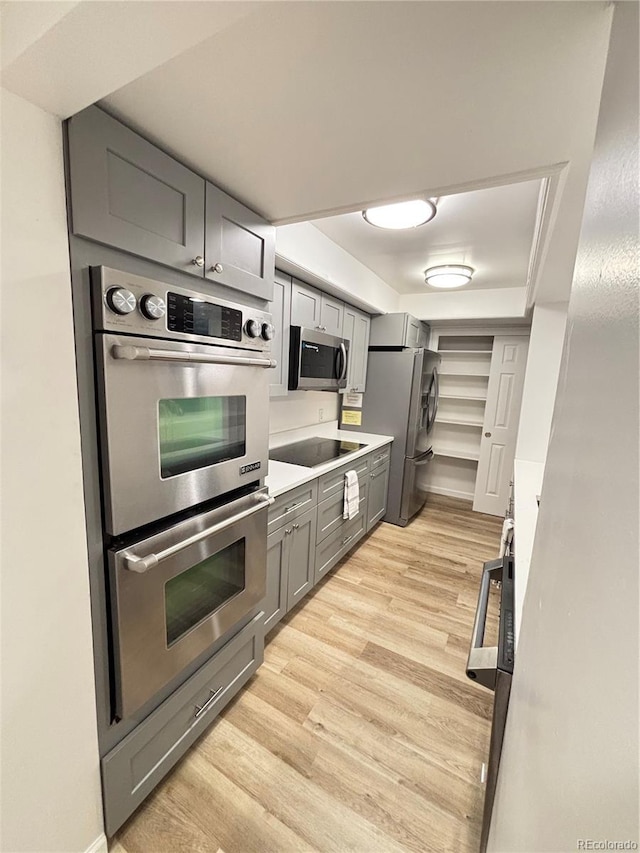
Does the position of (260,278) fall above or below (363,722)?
above

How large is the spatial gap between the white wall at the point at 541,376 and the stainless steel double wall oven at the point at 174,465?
2428 mm

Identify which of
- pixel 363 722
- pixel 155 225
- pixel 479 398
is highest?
pixel 155 225

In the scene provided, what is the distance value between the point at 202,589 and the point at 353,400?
2.62 meters

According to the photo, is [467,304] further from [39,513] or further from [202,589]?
[39,513]

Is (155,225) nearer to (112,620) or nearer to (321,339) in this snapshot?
(112,620)

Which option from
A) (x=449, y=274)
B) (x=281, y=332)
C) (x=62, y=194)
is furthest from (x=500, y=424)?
(x=62, y=194)

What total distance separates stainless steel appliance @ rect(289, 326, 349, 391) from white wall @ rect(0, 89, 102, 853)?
1.48 m

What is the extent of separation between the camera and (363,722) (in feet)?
5.02

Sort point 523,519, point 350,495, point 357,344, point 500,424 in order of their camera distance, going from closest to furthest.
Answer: point 523,519, point 350,495, point 357,344, point 500,424

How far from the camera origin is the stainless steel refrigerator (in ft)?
10.9

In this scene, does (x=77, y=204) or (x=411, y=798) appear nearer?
(x=77, y=204)

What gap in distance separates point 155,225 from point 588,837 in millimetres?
1407

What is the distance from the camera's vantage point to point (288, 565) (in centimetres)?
195

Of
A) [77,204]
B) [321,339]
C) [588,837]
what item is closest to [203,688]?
[588,837]
